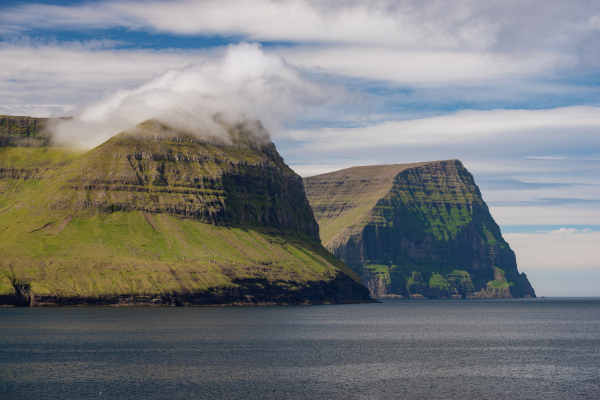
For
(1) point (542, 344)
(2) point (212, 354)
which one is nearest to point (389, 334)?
(1) point (542, 344)

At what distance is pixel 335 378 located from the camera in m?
102

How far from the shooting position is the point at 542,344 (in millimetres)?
157750

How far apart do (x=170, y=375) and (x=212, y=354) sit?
24567mm

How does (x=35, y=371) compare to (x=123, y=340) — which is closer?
(x=35, y=371)

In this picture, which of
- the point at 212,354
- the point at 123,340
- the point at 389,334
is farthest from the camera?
the point at 389,334

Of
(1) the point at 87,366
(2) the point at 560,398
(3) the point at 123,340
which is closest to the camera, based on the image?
(2) the point at 560,398

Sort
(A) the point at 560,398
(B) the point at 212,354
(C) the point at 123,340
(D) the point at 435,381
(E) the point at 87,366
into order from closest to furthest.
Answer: (A) the point at 560,398 < (D) the point at 435,381 < (E) the point at 87,366 < (B) the point at 212,354 < (C) the point at 123,340

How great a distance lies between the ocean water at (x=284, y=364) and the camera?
91750 millimetres

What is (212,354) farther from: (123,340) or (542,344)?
(542,344)

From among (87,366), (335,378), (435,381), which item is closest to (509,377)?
(435,381)

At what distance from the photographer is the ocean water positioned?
3612 inches

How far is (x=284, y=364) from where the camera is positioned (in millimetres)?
116562

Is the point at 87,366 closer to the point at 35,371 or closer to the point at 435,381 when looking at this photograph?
the point at 35,371

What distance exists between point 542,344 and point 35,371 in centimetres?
11696
